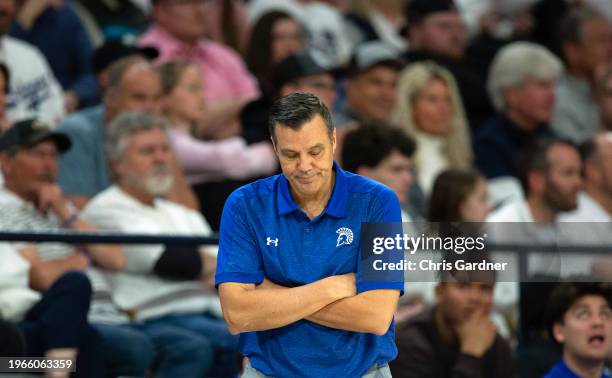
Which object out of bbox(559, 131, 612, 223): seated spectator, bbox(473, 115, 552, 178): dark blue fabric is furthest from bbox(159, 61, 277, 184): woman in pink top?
bbox(559, 131, 612, 223): seated spectator

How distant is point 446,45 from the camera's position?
30.5 feet

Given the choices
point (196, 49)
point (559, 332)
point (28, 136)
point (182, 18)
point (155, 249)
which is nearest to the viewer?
point (559, 332)

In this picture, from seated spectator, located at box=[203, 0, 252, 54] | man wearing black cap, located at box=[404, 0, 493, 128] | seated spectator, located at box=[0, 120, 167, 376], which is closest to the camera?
seated spectator, located at box=[0, 120, 167, 376]

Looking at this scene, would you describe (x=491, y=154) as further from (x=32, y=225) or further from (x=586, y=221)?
(x=32, y=225)

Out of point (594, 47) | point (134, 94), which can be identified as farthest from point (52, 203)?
point (594, 47)

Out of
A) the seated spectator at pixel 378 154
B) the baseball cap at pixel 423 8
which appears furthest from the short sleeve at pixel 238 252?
the baseball cap at pixel 423 8

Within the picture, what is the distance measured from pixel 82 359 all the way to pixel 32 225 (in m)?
0.85

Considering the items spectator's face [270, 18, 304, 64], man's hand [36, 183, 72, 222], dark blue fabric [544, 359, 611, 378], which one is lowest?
dark blue fabric [544, 359, 611, 378]

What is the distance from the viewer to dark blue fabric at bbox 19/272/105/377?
516 centimetres

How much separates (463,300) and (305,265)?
Answer: 5.98ft

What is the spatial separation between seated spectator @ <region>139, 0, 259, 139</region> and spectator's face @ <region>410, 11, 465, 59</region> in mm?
1538

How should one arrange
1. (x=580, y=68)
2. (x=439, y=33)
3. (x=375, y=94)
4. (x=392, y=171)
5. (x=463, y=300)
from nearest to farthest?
(x=463, y=300) < (x=392, y=171) < (x=375, y=94) < (x=439, y=33) < (x=580, y=68)

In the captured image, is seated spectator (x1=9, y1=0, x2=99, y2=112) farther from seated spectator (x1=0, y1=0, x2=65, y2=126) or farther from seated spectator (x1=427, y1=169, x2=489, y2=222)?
seated spectator (x1=427, y1=169, x2=489, y2=222)

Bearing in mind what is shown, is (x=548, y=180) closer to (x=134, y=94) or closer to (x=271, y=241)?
(x=134, y=94)
